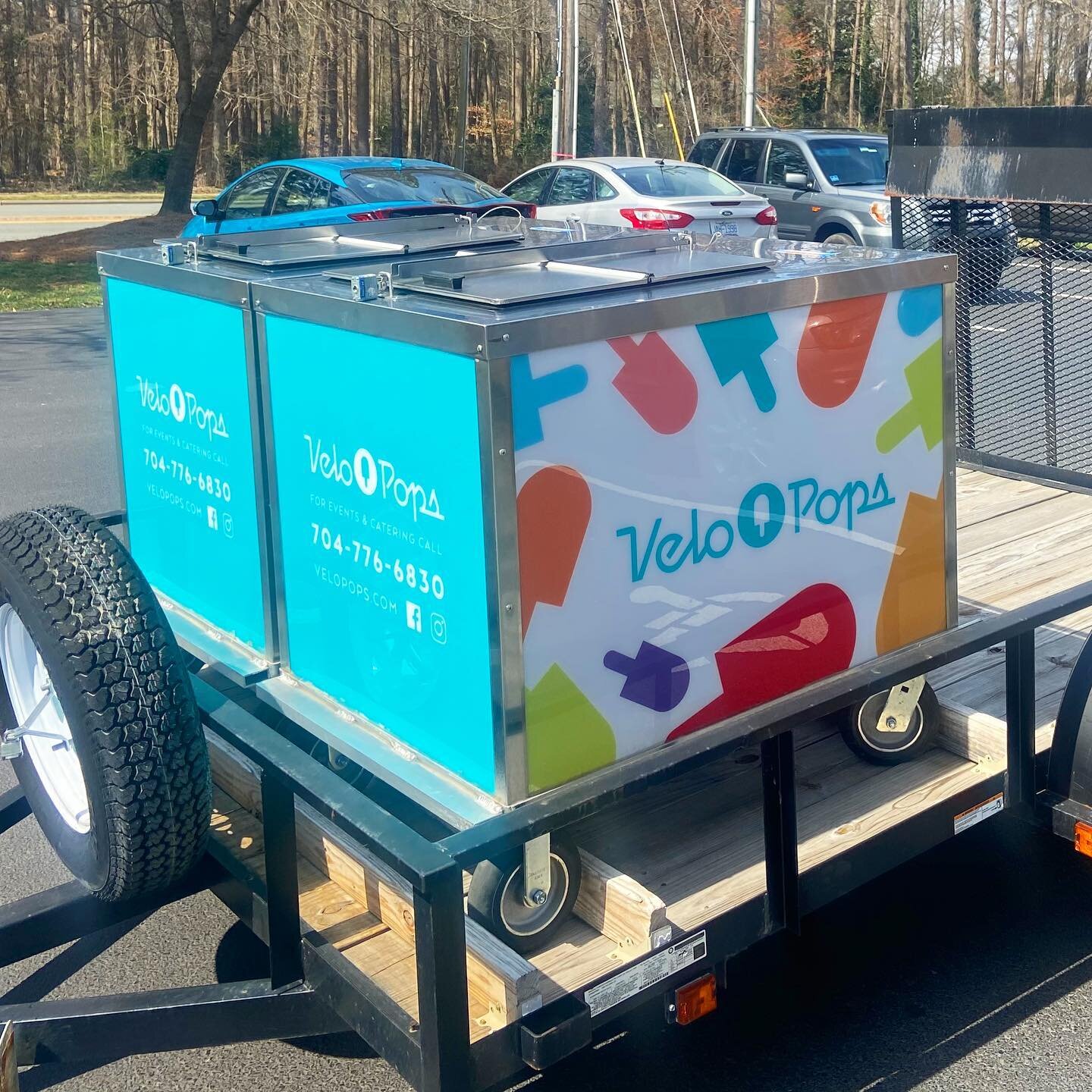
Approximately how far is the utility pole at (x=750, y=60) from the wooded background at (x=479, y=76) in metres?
11.7

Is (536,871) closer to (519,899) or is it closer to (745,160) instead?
(519,899)

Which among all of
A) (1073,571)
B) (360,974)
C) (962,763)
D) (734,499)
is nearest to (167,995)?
(360,974)

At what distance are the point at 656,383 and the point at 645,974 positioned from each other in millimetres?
1086

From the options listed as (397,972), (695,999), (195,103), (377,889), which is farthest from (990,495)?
(195,103)

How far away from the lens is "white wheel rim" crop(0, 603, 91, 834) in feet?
9.41

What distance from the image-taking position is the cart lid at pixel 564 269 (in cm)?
258

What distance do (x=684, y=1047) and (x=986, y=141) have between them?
130 inches

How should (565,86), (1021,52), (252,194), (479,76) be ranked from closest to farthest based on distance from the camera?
(252,194) < (565,86) < (1021,52) < (479,76)

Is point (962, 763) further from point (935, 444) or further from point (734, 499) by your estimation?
point (734, 499)

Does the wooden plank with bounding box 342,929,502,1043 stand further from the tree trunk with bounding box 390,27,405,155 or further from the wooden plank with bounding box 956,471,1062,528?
the tree trunk with bounding box 390,27,405,155

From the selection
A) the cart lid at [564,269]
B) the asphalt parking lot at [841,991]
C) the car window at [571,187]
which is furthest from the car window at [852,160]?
the cart lid at [564,269]

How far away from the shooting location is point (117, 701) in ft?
7.88

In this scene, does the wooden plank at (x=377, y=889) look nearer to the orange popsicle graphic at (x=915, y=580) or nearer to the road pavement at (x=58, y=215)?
the orange popsicle graphic at (x=915, y=580)

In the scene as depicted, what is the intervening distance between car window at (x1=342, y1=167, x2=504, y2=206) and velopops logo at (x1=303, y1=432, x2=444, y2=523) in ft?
34.2
